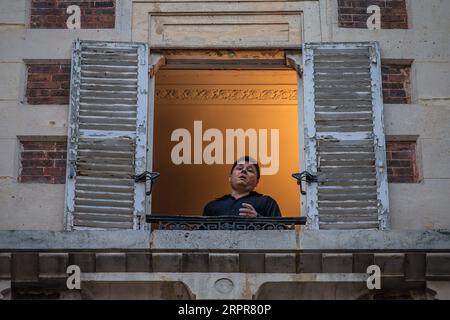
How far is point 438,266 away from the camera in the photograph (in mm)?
11703

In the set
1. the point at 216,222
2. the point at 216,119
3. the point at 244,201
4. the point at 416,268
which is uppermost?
the point at 216,119

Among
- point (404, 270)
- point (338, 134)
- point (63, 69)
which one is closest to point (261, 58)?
point (338, 134)

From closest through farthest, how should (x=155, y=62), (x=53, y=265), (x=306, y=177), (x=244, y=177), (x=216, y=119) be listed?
(x=53, y=265), (x=306, y=177), (x=155, y=62), (x=244, y=177), (x=216, y=119)

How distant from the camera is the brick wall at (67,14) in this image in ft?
43.4

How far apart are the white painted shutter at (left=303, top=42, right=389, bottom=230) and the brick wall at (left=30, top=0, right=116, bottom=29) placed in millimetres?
2082

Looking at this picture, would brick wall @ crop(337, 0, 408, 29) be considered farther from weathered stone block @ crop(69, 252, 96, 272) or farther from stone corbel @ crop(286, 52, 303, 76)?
weathered stone block @ crop(69, 252, 96, 272)

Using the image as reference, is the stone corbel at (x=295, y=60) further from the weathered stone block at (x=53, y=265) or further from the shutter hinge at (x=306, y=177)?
the weathered stone block at (x=53, y=265)

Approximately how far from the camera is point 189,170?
54.2ft

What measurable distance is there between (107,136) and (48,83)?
2.88 feet

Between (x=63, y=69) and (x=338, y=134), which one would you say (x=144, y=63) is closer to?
(x=63, y=69)

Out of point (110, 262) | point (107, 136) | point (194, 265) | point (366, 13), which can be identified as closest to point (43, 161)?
point (107, 136)

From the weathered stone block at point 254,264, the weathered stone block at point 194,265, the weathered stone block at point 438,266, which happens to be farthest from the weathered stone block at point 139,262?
the weathered stone block at point 438,266

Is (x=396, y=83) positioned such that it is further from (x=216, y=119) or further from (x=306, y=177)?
(x=216, y=119)
